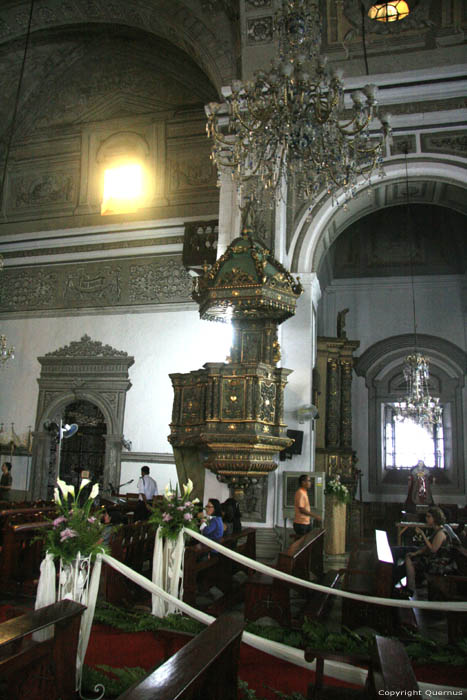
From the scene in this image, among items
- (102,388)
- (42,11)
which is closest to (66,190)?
(42,11)

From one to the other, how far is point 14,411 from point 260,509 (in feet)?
24.6

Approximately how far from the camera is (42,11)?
12664 millimetres

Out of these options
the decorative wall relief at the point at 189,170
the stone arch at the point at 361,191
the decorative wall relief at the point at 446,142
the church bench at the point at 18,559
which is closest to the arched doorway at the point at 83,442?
the decorative wall relief at the point at 189,170

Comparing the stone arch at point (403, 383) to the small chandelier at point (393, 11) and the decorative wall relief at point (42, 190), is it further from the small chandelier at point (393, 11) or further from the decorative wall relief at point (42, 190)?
the decorative wall relief at point (42, 190)

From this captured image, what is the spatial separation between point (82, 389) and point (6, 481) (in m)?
2.58

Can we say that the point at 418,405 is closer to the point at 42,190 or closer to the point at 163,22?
the point at 163,22

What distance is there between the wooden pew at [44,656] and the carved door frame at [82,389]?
9739 millimetres

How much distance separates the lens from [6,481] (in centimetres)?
1294

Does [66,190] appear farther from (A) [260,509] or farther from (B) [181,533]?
(B) [181,533]

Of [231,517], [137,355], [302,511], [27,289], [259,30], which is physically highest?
[259,30]

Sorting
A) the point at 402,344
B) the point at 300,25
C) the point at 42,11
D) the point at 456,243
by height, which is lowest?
the point at 402,344

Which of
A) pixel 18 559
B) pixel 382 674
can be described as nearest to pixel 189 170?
pixel 18 559

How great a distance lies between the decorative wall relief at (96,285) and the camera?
43.7ft

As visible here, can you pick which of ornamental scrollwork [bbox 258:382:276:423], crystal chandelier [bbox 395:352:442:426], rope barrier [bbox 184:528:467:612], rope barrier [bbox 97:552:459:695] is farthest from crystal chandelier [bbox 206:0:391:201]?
crystal chandelier [bbox 395:352:442:426]
